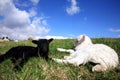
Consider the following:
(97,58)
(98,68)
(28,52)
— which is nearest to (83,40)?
(28,52)

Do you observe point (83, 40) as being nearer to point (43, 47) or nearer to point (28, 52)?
point (43, 47)

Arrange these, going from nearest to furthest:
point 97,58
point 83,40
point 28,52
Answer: point 97,58 → point 28,52 → point 83,40

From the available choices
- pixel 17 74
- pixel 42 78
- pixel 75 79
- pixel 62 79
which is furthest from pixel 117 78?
pixel 17 74

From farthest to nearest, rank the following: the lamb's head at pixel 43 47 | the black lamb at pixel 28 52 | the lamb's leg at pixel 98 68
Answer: the lamb's head at pixel 43 47, the black lamb at pixel 28 52, the lamb's leg at pixel 98 68

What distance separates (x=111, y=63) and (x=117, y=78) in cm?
129

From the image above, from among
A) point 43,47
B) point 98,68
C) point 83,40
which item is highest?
point 83,40

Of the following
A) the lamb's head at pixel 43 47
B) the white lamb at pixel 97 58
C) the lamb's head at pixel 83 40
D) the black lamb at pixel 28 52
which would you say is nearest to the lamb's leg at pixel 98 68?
the white lamb at pixel 97 58

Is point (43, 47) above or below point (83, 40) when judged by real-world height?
below

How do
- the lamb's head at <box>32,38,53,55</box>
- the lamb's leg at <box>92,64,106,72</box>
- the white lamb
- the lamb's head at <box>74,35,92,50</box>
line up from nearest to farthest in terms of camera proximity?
1. the lamb's leg at <box>92,64,106,72</box>
2. the white lamb
3. the lamb's head at <box>32,38,53,55</box>
4. the lamb's head at <box>74,35,92,50</box>

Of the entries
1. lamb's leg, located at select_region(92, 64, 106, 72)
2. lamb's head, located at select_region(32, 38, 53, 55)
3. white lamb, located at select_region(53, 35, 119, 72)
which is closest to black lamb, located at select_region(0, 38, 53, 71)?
lamb's head, located at select_region(32, 38, 53, 55)

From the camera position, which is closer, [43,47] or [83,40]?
[43,47]

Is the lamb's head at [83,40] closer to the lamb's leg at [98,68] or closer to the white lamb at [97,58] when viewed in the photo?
the white lamb at [97,58]

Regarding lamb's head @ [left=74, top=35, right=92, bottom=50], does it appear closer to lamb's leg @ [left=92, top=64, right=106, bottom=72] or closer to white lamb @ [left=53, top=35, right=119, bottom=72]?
white lamb @ [left=53, top=35, right=119, bottom=72]

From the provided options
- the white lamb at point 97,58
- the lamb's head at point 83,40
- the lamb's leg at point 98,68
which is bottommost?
the lamb's leg at point 98,68
